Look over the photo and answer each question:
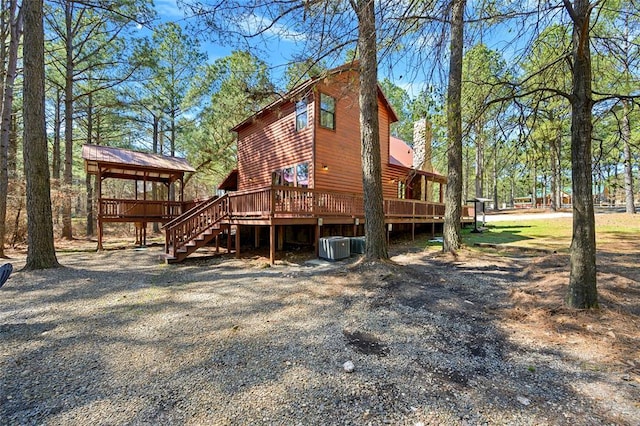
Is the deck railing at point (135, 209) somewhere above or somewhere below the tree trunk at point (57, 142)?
below

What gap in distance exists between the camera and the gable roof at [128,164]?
1173 centimetres

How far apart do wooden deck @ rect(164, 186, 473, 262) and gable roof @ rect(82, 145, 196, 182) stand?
511 cm

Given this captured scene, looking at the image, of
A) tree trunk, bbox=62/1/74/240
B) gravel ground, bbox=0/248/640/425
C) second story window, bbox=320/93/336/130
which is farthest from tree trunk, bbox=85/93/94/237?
second story window, bbox=320/93/336/130

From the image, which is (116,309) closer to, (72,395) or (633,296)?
(72,395)

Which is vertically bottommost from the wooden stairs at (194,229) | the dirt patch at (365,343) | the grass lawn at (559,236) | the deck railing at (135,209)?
the dirt patch at (365,343)

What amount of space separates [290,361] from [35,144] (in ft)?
26.1

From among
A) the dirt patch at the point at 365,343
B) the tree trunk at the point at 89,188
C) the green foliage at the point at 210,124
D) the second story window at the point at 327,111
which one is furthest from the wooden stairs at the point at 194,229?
the tree trunk at the point at 89,188

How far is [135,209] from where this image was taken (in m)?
12.6

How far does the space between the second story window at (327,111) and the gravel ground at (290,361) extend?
831cm

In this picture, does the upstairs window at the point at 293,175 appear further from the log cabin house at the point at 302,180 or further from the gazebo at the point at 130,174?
the gazebo at the point at 130,174

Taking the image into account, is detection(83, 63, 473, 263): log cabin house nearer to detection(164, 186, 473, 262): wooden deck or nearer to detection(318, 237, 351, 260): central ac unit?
detection(164, 186, 473, 262): wooden deck

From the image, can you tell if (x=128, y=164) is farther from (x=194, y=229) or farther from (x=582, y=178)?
(x=582, y=178)

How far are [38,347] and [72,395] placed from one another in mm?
1394

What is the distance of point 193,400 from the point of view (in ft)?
7.54
